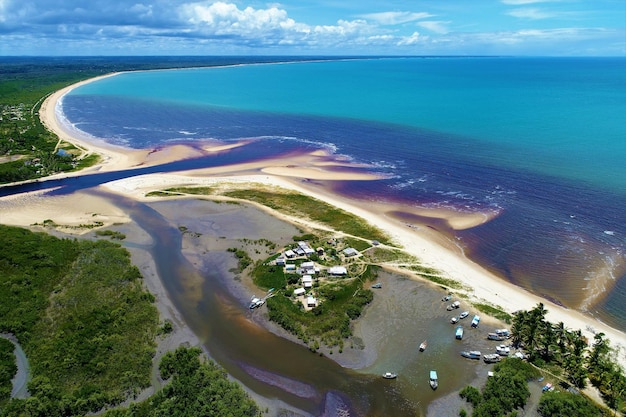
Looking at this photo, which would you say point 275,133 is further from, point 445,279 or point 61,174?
point 445,279

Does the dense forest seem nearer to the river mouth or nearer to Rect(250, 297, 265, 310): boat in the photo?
the river mouth

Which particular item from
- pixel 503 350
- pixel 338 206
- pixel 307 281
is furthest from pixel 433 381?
pixel 338 206

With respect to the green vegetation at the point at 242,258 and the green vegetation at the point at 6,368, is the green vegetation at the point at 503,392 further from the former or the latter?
the green vegetation at the point at 6,368

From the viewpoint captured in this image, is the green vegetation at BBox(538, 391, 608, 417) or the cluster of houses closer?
the green vegetation at BBox(538, 391, 608, 417)

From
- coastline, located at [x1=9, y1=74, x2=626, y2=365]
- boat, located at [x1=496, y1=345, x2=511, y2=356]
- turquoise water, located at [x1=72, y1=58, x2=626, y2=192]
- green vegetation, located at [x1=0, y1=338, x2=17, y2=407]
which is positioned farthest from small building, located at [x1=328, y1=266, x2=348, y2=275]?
turquoise water, located at [x1=72, y1=58, x2=626, y2=192]

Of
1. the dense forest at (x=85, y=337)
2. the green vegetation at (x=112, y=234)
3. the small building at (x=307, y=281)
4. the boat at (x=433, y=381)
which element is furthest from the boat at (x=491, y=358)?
the green vegetation at (x=112, y=234)
